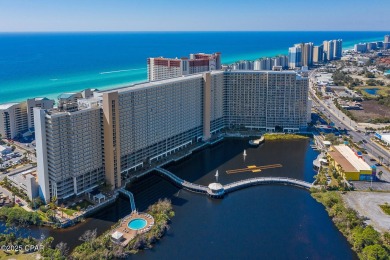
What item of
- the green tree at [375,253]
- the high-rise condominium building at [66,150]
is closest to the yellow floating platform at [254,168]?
the high-rise condominium building at [66,150]

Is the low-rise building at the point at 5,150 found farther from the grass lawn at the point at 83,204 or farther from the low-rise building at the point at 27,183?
the grass lawn at the point at 83,204

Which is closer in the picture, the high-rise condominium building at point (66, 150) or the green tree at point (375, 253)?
the green tree at point (375, 253)

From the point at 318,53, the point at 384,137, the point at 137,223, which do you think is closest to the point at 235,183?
the point at 137,223

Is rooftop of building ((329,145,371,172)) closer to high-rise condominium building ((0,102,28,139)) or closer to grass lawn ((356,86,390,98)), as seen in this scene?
high-rise condominium building ((0,102,28,139))

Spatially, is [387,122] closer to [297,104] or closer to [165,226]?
[297,104]

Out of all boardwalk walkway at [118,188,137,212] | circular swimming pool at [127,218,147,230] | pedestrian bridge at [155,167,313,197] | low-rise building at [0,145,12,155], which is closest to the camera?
circular swimming pool at [127,218,147,230]

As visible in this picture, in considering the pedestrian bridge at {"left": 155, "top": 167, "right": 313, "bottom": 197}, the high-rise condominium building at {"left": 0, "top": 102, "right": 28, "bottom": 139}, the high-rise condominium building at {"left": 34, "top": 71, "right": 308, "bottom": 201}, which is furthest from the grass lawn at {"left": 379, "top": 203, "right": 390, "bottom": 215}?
the high-rise condominium building at {"left": 0, "top": 102, "right": 28, "bottom": 139}
